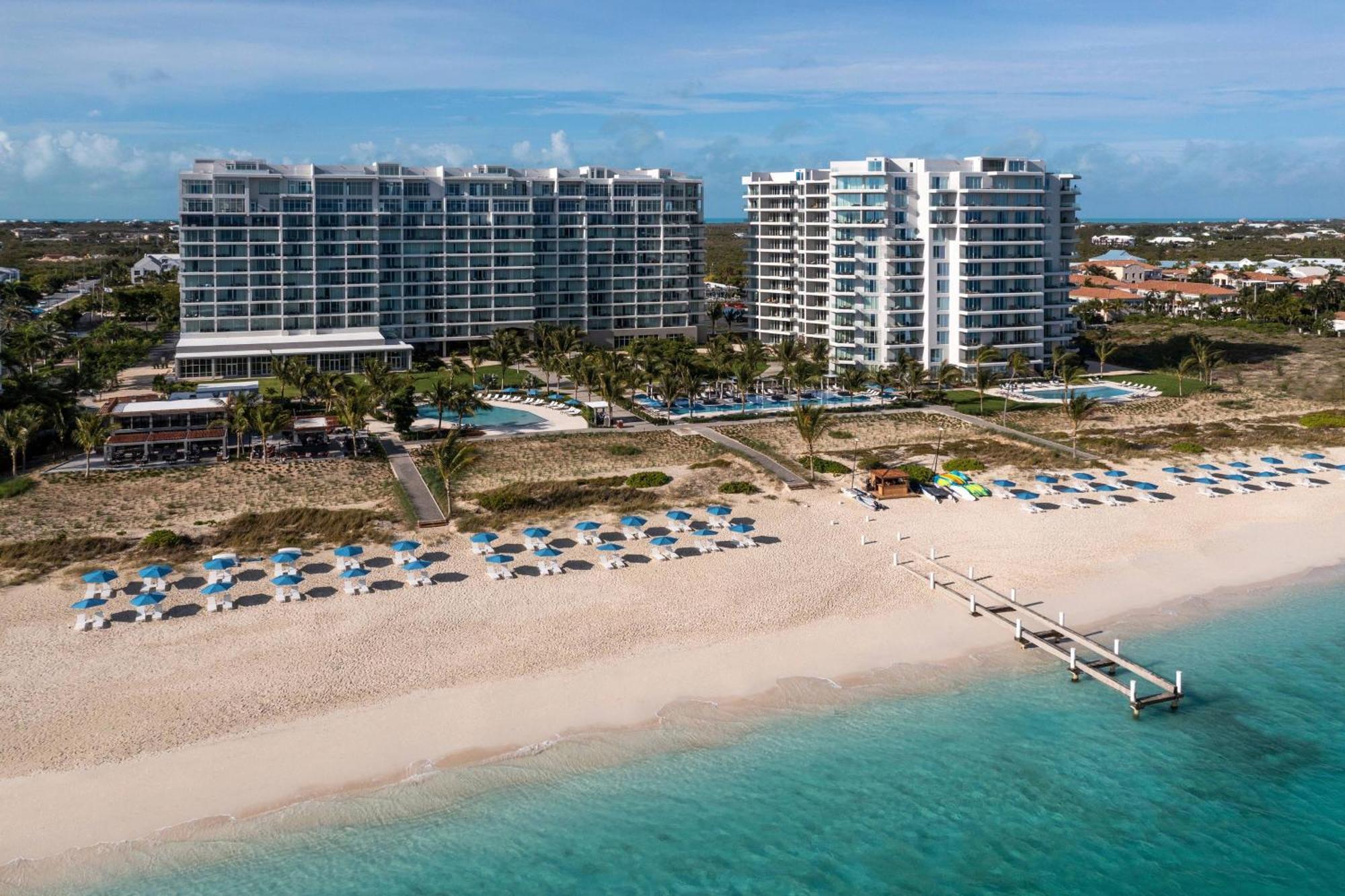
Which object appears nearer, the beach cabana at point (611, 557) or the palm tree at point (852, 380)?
the beach cabana at point (611, 557)

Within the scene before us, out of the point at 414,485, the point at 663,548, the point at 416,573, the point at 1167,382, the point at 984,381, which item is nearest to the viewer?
the point at 416,573

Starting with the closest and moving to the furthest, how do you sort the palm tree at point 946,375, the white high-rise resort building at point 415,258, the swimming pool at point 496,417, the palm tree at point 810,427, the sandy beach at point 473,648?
1. the sandy beach at point 473,648
2. the palm tree at point 810,427
3. the swimming pool at point 496,417
4. the palm tree at point 946,375
5. the white high-rise resort building at point 415,258

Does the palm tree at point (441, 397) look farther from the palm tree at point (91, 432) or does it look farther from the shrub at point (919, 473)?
the shrub at point (919, 473)

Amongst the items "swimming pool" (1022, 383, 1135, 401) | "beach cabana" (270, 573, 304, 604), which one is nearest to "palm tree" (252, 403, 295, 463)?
"beach cabana" (270, 573, 304, 604)

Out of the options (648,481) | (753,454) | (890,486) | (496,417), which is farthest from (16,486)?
(890,486)

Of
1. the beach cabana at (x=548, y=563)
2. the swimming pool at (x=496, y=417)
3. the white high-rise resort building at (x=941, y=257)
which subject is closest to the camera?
the beach cabana at (x=548, y=563)

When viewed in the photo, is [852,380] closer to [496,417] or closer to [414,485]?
[496,417]

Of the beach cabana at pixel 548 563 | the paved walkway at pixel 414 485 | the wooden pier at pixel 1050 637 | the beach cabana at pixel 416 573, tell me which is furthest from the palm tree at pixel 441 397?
the wooden pier at pixel 1050 637
